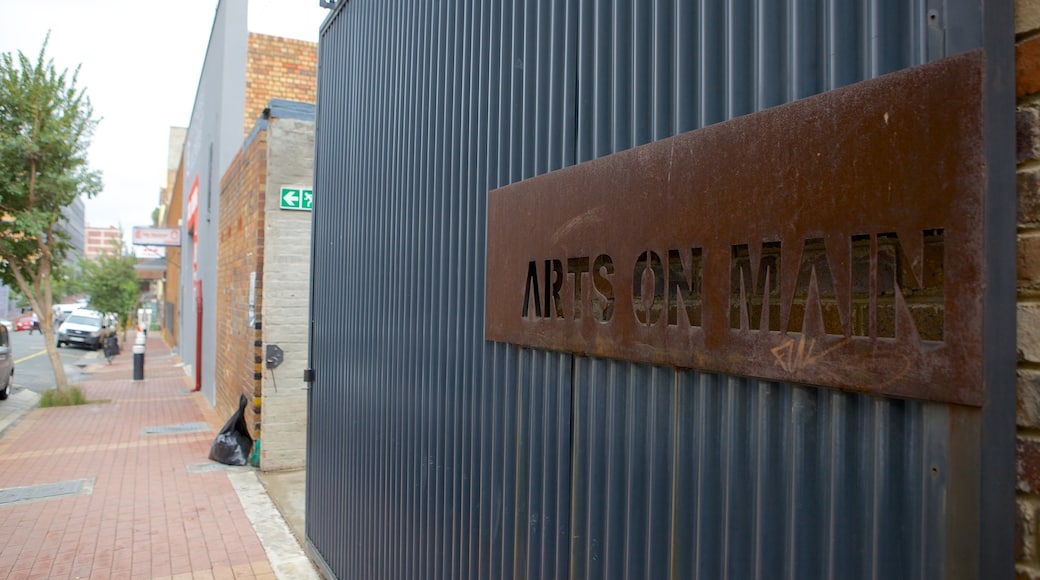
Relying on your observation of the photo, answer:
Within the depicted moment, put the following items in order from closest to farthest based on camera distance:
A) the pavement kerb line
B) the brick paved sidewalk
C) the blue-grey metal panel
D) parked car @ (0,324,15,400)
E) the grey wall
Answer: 1. the blue-grey metal panel
2. the brick paved sidewalk
3. the grey wall
4. parked car @ (0,324,15,400)
5. the pavement kerb line

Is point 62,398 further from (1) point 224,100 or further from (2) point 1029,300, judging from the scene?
(2) point 1029,300

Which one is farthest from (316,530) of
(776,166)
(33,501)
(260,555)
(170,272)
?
(170,272)

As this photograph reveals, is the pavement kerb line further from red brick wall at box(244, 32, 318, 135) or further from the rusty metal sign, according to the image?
the rusty metal sign

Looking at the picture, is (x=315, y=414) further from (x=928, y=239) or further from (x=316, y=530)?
(x=928, y=239)

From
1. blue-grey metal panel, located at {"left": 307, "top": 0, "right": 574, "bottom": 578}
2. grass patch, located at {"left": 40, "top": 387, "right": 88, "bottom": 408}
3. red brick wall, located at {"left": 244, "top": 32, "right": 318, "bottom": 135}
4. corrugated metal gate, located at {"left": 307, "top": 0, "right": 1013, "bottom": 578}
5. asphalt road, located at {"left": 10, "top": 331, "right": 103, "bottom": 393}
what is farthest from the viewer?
asphalt road, located at {"left": 10, "top": 331, "right": 103, "bottom": 393}

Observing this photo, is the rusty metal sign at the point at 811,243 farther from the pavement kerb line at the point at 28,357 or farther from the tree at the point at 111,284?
the tree at the point at 111,284

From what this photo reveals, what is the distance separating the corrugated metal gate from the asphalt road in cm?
1783

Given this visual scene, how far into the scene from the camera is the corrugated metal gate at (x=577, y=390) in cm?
154

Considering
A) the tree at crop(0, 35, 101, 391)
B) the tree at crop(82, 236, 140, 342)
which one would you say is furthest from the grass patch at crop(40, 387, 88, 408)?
the tree at crop(82, 236, 140, 342)

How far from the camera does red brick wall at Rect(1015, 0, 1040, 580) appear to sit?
1334 mm

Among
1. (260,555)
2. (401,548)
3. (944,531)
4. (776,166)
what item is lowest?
(260,555)

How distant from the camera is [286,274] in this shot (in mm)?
8945

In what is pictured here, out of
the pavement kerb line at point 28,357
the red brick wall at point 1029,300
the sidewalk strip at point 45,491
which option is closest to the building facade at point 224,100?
the sidewalk strip at point 45,491

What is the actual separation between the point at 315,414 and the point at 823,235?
16.8 ft
